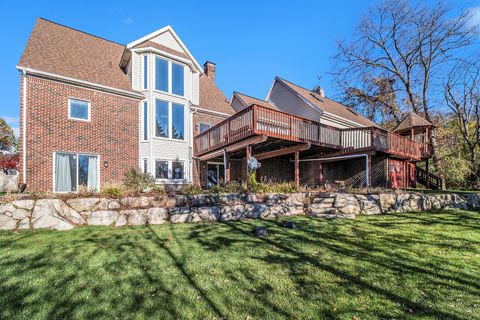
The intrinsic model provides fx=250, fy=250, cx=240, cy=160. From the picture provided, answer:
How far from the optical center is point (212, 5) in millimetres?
13812

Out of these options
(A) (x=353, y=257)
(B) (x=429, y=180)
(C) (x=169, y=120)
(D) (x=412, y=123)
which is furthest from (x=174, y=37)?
(B) (x=429, y=180)

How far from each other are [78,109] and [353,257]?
11530 millimetres

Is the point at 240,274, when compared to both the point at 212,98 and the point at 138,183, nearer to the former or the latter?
the point at 138,183

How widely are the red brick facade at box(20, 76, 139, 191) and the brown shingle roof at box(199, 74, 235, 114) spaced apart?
4.30 meters

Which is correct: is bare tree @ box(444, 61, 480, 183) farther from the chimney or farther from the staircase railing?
the chimney

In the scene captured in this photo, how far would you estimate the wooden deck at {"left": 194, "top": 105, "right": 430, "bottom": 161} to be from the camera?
10.2 metres

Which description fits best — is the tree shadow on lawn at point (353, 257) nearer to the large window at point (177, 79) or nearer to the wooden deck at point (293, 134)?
the wooden deck at point (293, 134)

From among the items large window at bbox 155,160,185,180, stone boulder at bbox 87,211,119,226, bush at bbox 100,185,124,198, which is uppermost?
large window at bbox 155,160,185,180

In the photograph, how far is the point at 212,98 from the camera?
1606 cm

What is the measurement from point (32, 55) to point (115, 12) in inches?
180

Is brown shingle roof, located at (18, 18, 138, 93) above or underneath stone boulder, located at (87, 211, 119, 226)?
above

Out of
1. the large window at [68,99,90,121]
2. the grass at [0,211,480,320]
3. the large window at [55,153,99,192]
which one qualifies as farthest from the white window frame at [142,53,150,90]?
the grass at [0,211,480,320]

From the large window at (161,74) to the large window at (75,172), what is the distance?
463 cm

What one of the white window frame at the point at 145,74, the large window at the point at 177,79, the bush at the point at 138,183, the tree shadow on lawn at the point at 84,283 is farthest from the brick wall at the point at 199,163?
the tree shadow on lawn at the point at 84,283
